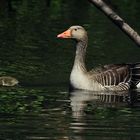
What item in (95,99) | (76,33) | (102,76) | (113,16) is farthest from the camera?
(76,33)

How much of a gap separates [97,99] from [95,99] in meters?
0.06

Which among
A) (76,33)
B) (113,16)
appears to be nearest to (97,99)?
(76,33)

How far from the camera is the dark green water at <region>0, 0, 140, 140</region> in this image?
54.9 ft

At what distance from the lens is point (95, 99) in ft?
67.9

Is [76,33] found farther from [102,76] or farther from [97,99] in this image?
[97,99]

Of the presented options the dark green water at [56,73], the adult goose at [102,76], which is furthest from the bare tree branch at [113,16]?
the adult goose at [102,76]

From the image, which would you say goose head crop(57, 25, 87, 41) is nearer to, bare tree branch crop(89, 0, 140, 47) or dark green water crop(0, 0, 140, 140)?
dark green water crop(0, 0, 140, 140)

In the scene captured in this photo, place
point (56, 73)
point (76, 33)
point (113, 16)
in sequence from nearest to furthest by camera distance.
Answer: point (113, 16), point (76, 33), point (56, 73)

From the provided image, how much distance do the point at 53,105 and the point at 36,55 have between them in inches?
241

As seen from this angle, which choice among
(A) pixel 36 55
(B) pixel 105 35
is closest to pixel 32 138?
(A) pixel 36 55

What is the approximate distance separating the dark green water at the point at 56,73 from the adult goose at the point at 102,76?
1.18ft

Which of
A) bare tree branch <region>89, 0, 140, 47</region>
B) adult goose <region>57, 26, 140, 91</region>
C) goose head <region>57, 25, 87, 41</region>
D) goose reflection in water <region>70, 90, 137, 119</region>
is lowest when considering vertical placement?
goose reflection in water <region>70, 90, 137, 119</region>

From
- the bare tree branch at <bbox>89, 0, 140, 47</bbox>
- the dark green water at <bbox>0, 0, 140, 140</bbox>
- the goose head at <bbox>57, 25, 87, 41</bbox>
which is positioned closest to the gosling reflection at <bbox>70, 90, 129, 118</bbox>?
the dark green water at <bbox>0, 0, 140, 140</bbox>

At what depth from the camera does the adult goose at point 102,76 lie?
72.1ft
